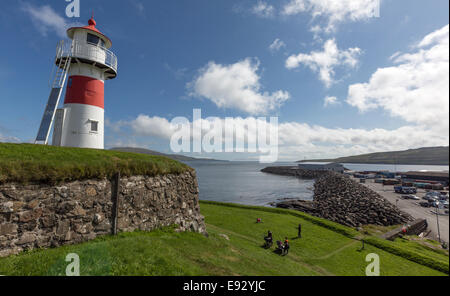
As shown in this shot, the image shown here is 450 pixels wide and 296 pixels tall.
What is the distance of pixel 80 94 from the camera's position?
1504cm

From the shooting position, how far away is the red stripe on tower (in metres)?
14.9

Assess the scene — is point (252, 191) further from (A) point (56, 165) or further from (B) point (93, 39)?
(A) point (56, 165)

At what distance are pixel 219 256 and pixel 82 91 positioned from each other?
52.5 ft

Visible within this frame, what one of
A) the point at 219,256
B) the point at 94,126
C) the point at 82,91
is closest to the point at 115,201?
the point at 219,256

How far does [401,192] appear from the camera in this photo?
62.5 m

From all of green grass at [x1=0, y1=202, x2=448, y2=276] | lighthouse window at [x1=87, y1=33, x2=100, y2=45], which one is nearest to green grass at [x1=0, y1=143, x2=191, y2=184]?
green grass at [x1=0, y1=202, x2=448, y2=276]

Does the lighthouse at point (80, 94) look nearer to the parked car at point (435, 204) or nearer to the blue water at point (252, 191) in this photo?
the blue water at point (252, 191)

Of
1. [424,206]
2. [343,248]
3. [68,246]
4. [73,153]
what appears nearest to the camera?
[68,246]

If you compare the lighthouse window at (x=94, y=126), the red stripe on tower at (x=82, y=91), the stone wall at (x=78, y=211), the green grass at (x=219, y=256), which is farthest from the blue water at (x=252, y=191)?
the red stripe on tower at (x=82, y=91)

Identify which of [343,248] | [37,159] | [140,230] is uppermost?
[37,159]

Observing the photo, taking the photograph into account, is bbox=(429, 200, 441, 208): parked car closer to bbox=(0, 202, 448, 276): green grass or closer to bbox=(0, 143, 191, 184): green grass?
bbox=(0, 202, 448, 276): green grass
